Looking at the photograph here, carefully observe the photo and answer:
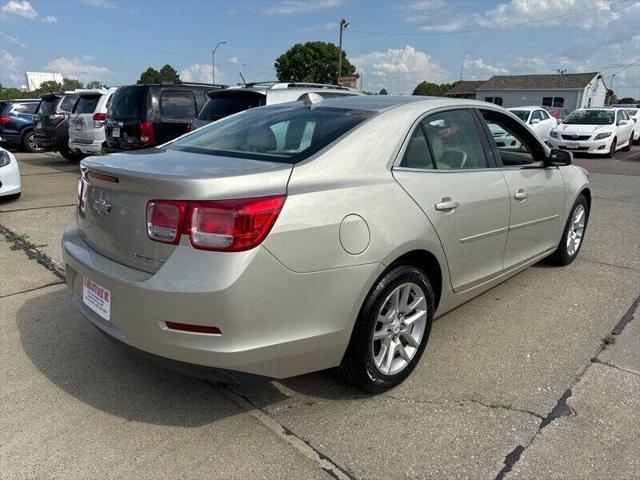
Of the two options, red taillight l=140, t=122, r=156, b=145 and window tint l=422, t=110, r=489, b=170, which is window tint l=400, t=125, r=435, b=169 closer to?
window tint l=422, t=110, r=489, b=170

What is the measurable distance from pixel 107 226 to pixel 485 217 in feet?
7.42

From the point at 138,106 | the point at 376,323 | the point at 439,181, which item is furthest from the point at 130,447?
the point at 138,106

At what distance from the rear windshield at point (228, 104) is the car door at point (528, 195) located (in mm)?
4018

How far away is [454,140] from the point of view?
3.30m

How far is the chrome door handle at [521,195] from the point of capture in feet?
11.9

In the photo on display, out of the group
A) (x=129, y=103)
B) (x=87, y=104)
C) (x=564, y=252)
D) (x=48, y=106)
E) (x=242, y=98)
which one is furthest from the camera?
(x=48, y=106)

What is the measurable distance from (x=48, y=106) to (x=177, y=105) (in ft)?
23.9

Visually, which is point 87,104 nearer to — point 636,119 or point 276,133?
point 276,133

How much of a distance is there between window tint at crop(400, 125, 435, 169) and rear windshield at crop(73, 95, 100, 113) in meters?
10.1

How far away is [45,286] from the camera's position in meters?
4.27

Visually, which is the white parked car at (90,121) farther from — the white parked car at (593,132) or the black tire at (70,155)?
the white parked car at (593,132)

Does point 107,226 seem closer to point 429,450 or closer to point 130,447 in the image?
point 130,447

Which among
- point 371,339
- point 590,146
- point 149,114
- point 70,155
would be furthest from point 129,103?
point 590,146

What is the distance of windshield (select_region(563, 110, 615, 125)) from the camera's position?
1689 centimetres
